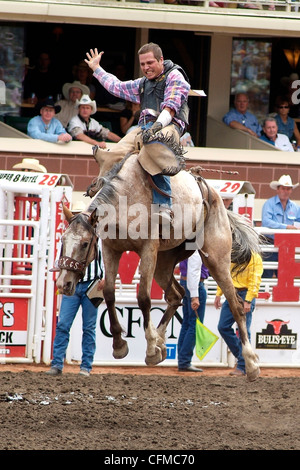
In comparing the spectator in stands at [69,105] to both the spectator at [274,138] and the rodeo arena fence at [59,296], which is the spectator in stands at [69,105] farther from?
the spectator at [274,138]

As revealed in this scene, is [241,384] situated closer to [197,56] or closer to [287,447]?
[287,447]

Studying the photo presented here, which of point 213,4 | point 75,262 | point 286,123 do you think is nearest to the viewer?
point 75,262

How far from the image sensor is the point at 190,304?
404 inches

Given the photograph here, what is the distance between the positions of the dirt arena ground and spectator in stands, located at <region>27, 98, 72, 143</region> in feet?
13.5

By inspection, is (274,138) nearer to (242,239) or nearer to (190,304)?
(190,304)

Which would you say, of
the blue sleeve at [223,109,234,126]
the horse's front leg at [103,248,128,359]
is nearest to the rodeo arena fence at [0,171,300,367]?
the horse's front leg at [103,248,128,359]

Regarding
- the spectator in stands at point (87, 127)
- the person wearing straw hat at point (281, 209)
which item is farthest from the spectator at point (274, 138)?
the person wearing straw hat at point (281, 209)

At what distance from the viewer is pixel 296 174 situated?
1425cm

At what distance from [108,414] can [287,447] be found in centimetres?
164

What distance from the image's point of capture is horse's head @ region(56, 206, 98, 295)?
22.2ft

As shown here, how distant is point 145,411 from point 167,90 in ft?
9.34

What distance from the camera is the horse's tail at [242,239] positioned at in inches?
327

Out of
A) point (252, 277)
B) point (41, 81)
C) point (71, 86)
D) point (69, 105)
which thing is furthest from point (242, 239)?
point (41, 81)

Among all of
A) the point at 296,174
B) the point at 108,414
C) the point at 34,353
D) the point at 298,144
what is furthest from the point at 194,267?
the point at 298,144
